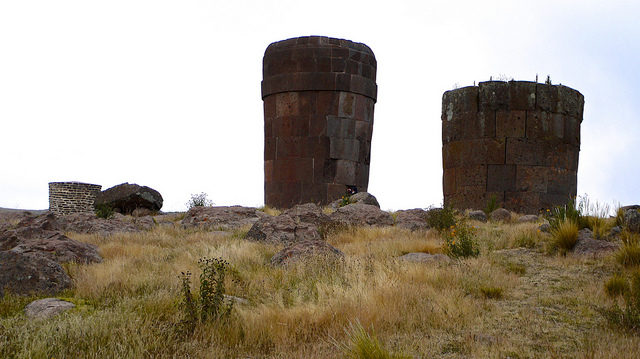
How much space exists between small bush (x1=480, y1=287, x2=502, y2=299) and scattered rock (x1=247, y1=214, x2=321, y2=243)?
384 centimetres

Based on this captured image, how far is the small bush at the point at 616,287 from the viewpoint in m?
5.46

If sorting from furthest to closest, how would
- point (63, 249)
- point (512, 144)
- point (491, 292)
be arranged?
point (512, 144) → point (63, 249) → point (491, 292)

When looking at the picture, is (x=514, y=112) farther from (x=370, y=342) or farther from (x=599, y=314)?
(x=370, y=342)

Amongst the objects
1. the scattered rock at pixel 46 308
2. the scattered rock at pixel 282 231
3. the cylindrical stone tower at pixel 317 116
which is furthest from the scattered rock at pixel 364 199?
the scattered rock at pixel 46 308

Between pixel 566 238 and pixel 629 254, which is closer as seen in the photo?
pixel 629 254

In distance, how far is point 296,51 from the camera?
15.3 metres

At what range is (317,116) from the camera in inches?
600

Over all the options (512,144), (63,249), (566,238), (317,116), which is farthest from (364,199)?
(63,249)

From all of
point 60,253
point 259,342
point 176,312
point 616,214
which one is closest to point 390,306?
point 259,342

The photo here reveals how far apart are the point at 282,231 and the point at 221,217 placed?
388 centimetres

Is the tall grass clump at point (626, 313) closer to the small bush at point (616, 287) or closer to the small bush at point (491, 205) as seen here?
the small bush at point (616, 287)

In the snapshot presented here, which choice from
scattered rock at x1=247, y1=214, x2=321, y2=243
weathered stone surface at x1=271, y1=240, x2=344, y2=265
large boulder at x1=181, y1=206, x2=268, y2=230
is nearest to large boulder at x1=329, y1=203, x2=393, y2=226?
scattered rock at x1=247, y1=214, x2=321, y2=243

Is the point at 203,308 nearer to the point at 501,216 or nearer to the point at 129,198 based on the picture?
the point at 501,216

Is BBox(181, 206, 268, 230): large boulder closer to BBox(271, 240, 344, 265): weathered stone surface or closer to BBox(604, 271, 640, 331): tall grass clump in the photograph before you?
BBox(271, 240, 344, 265): weathered stone surface
